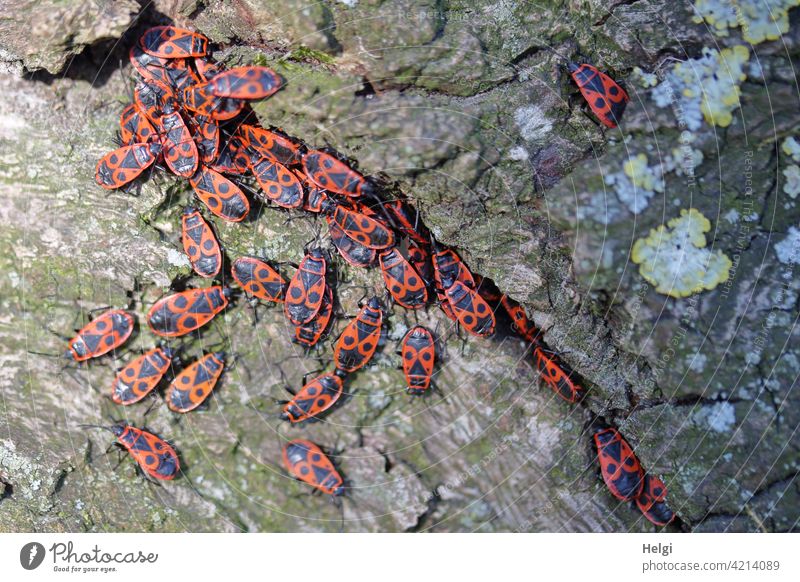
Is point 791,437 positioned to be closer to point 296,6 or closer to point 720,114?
point 720,114

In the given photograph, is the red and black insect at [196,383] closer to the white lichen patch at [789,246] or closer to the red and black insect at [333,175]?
the red and black insect at [333,175]

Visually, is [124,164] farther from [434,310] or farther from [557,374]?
[557,374]

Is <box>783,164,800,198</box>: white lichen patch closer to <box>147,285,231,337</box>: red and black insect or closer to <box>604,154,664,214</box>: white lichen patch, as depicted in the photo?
<box>604,154,664,214</box>: white lichen patch

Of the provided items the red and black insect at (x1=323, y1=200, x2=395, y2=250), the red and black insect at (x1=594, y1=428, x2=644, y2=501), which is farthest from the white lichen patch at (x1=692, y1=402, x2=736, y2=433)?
the red and black insect at (x1=323, y1=200, x2=395, y2=250)

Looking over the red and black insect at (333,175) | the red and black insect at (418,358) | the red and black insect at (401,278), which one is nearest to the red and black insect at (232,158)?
the red and black insect at (333,175)

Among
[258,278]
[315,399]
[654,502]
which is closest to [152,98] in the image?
[258,278]
